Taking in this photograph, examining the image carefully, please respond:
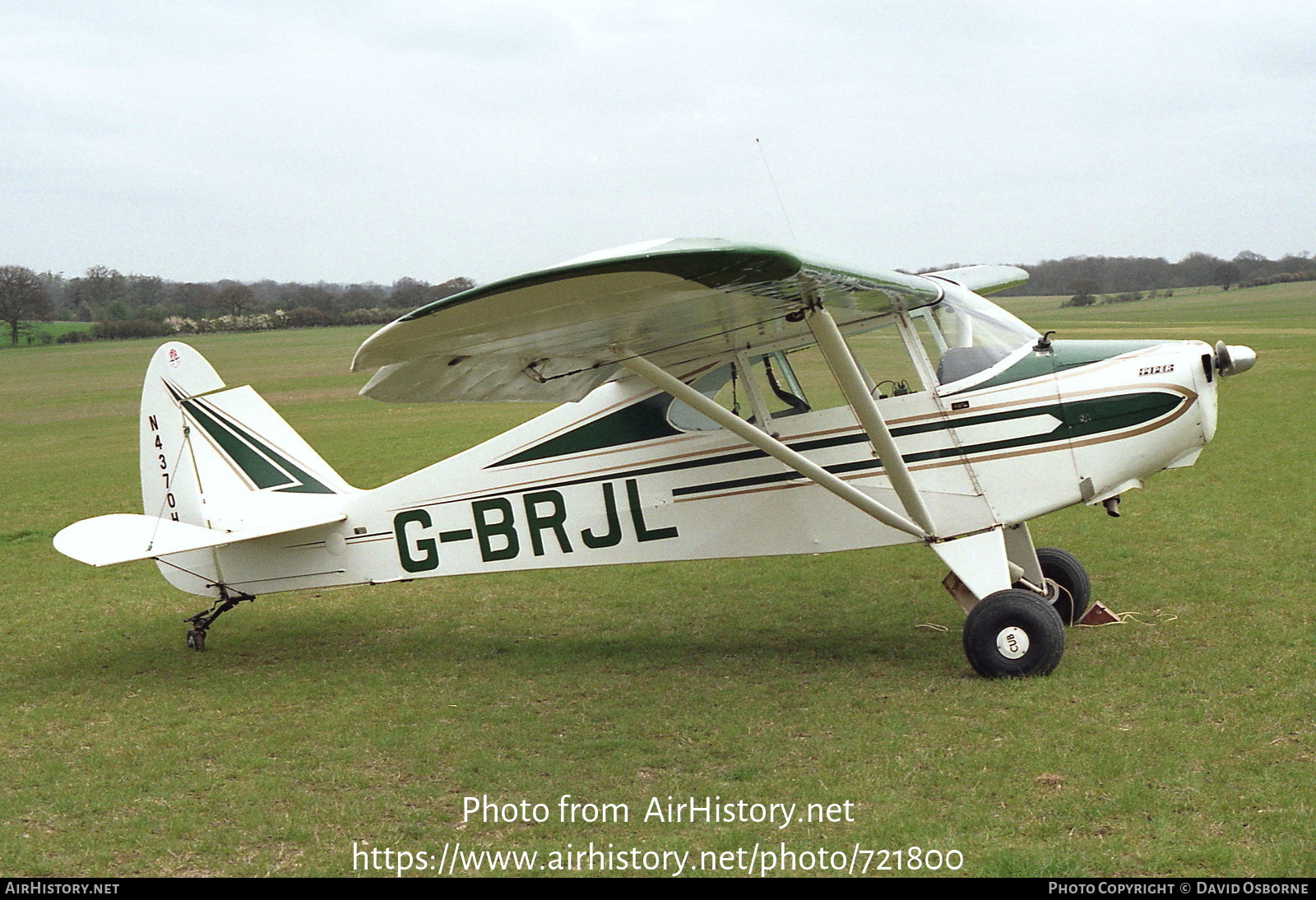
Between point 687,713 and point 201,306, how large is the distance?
88.9 m

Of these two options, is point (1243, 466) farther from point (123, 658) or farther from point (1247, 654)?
point (123, 658)

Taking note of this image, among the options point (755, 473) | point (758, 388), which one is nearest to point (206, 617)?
point (755, 473)

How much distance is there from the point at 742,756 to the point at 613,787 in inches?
29.7

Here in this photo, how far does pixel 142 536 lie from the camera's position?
7.82m

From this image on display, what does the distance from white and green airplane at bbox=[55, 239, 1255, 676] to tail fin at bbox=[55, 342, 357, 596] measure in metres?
0.03

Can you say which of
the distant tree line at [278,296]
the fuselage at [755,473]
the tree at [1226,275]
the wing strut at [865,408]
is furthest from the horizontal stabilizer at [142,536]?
the tree at [1226,275]

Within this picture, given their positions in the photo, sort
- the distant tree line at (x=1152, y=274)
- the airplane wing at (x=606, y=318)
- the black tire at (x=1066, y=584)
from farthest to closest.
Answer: the distant tree line at (x=1152, y=274) → the black tire at (x=1066, y=584) → the airplane wing at (x=606, y=318)

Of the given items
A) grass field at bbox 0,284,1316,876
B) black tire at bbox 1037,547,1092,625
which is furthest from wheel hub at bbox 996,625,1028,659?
black tire at bbox 1037,547,1092,625

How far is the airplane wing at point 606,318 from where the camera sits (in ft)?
15.5

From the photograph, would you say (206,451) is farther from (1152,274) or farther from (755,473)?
(1152,274)

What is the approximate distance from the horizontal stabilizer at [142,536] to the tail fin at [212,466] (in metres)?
0.13

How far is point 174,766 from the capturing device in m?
6.18

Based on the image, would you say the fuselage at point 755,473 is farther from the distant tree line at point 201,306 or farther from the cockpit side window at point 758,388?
the distant tree line at point 201,306

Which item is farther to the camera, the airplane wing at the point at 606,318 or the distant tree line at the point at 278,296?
the distant tree line at the point at 278,296
